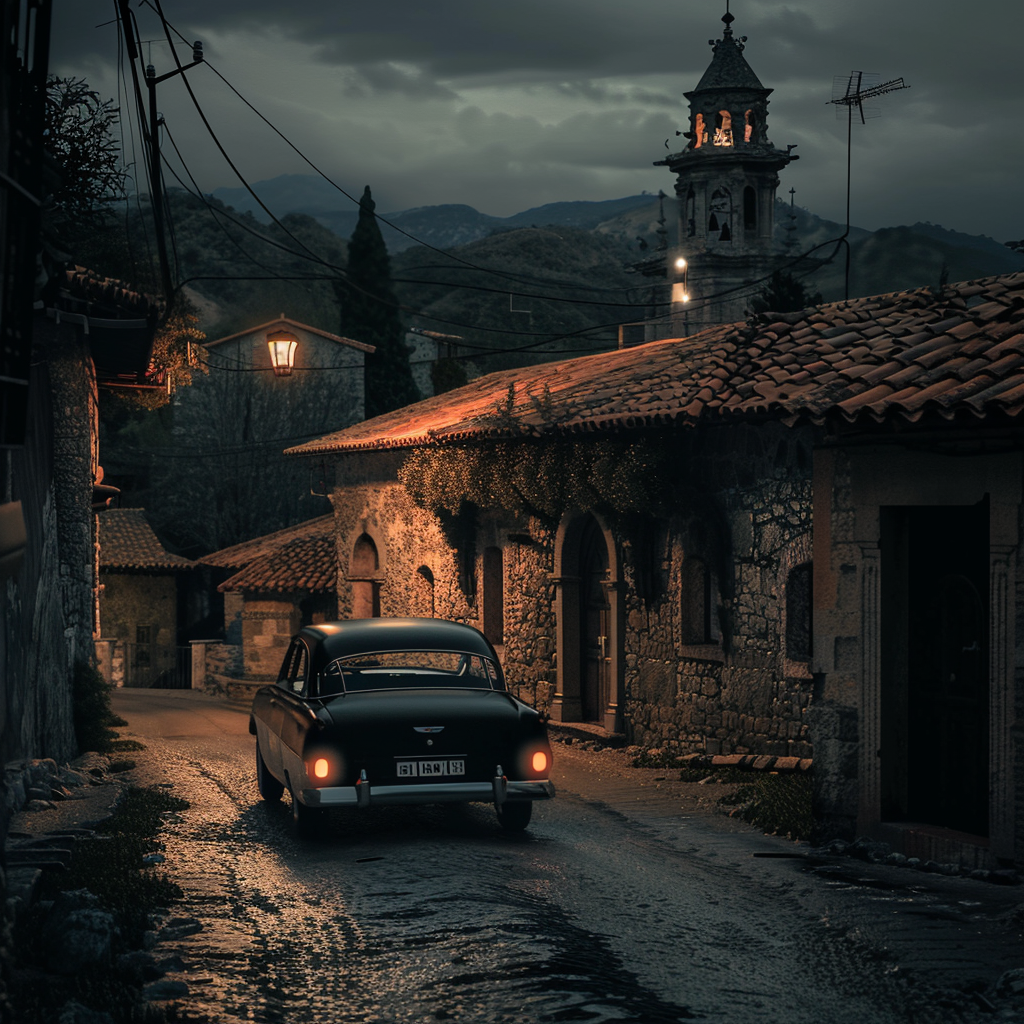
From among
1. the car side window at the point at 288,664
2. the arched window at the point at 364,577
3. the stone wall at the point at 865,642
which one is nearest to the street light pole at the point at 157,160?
the car side window at the point at 288,664

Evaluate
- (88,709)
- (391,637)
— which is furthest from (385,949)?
(88,709)

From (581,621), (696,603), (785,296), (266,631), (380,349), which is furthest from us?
(380,349)

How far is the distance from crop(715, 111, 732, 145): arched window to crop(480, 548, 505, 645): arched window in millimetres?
23376

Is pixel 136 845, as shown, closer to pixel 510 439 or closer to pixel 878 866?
pixel 878 866

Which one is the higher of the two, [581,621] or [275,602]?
[581,621]

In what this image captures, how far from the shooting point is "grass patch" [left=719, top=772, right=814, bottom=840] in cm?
991

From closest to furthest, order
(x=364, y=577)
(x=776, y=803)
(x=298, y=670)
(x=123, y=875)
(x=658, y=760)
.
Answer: (x=123, y=875) → (x=298, y=670) → (x=776, y=803) → (x=658, y=760) → (x=364, y=577)

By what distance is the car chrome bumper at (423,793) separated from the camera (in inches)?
324

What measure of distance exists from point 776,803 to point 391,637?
366 centimetres

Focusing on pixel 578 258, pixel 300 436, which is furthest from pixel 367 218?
pixel 578 258

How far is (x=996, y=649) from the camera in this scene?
834 centimetres

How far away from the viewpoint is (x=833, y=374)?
1009 cm

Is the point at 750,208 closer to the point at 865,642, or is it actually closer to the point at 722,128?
the point at 722,128

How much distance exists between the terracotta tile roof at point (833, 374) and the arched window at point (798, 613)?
5.92 feet
